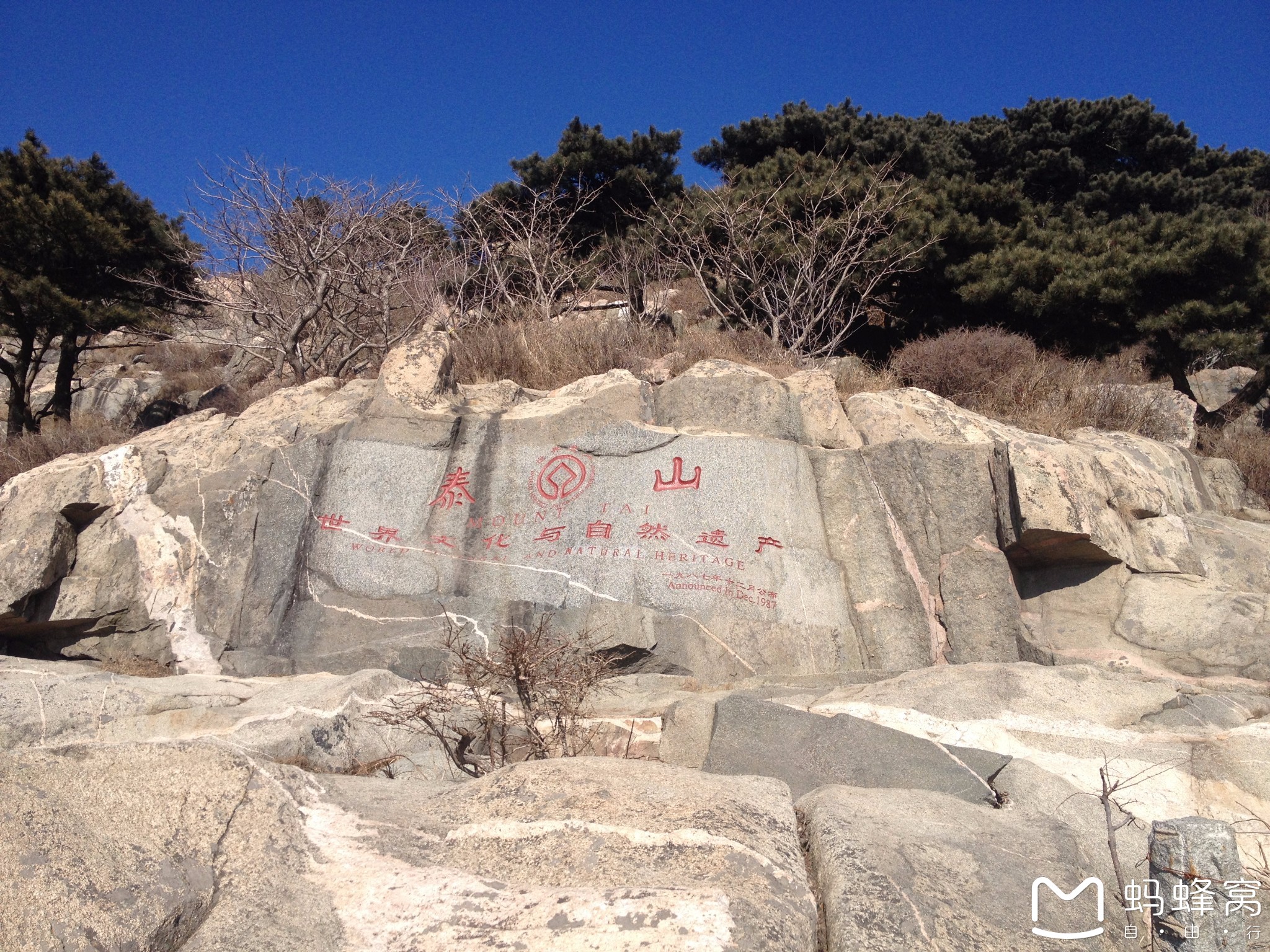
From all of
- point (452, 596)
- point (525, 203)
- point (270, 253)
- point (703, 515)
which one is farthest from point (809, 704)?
point (525, 203)

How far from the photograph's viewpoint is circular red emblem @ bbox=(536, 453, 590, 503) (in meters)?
6.93

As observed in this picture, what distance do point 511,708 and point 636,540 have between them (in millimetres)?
1768

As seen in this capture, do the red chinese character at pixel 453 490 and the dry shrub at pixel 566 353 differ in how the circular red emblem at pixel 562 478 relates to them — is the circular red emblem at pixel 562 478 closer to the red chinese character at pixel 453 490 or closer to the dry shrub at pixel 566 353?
the red chinese character at pixel 453 490

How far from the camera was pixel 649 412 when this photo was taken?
748 centimetres

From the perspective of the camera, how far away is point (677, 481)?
22.6 feet

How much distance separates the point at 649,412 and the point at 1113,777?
4.40 m

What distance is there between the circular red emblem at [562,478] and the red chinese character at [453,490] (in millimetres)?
563

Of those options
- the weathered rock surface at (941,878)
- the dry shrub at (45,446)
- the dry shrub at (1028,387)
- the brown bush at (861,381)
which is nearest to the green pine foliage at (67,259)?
the dry shrub at (45,446)

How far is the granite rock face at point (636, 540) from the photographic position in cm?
638

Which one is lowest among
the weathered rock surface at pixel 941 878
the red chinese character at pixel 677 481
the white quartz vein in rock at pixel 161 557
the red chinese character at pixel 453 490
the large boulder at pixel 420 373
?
the weathered rock surface at pixel 941 878

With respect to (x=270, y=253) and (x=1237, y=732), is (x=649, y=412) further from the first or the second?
(x=270, y=253)

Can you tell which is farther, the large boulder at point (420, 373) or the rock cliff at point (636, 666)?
the large boulder at point (420, 373)

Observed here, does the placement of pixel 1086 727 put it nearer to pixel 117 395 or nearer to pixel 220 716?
pixel 220 716

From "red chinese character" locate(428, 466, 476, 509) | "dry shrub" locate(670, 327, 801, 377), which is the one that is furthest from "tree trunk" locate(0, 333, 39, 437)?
"dry shrub" locate(670, 327, 801, 377)
